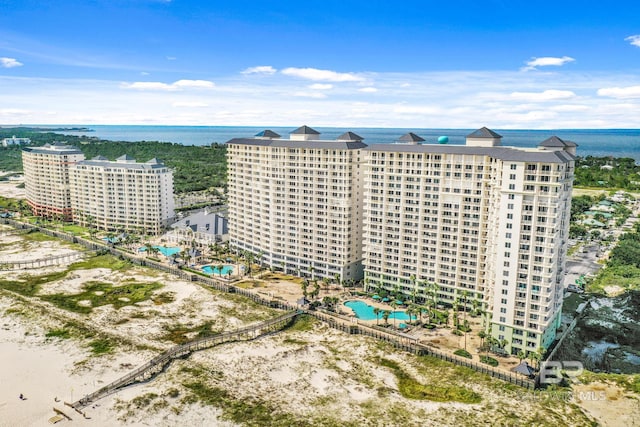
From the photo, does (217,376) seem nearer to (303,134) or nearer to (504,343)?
(504,343)

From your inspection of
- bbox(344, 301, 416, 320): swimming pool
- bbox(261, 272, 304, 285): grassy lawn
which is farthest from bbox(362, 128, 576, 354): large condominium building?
bbox(261, 272, 304, 285): grassy lawn

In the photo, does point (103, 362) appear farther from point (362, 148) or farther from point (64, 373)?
point (362, 148)

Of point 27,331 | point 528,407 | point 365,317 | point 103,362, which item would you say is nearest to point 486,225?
point 365,317

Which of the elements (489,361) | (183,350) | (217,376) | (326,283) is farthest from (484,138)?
(183,350)

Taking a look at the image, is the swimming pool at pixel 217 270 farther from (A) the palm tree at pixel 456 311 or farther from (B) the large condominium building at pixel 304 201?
(A) the palm tree at pixel 456 311

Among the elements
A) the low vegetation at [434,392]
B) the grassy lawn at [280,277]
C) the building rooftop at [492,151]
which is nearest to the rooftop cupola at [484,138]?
the building rooftop at [492,151]

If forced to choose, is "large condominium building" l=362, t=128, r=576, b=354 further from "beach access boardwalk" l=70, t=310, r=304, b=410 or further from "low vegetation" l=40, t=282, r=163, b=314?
"low vegetation" l=40, t=282, r=163, b=314
